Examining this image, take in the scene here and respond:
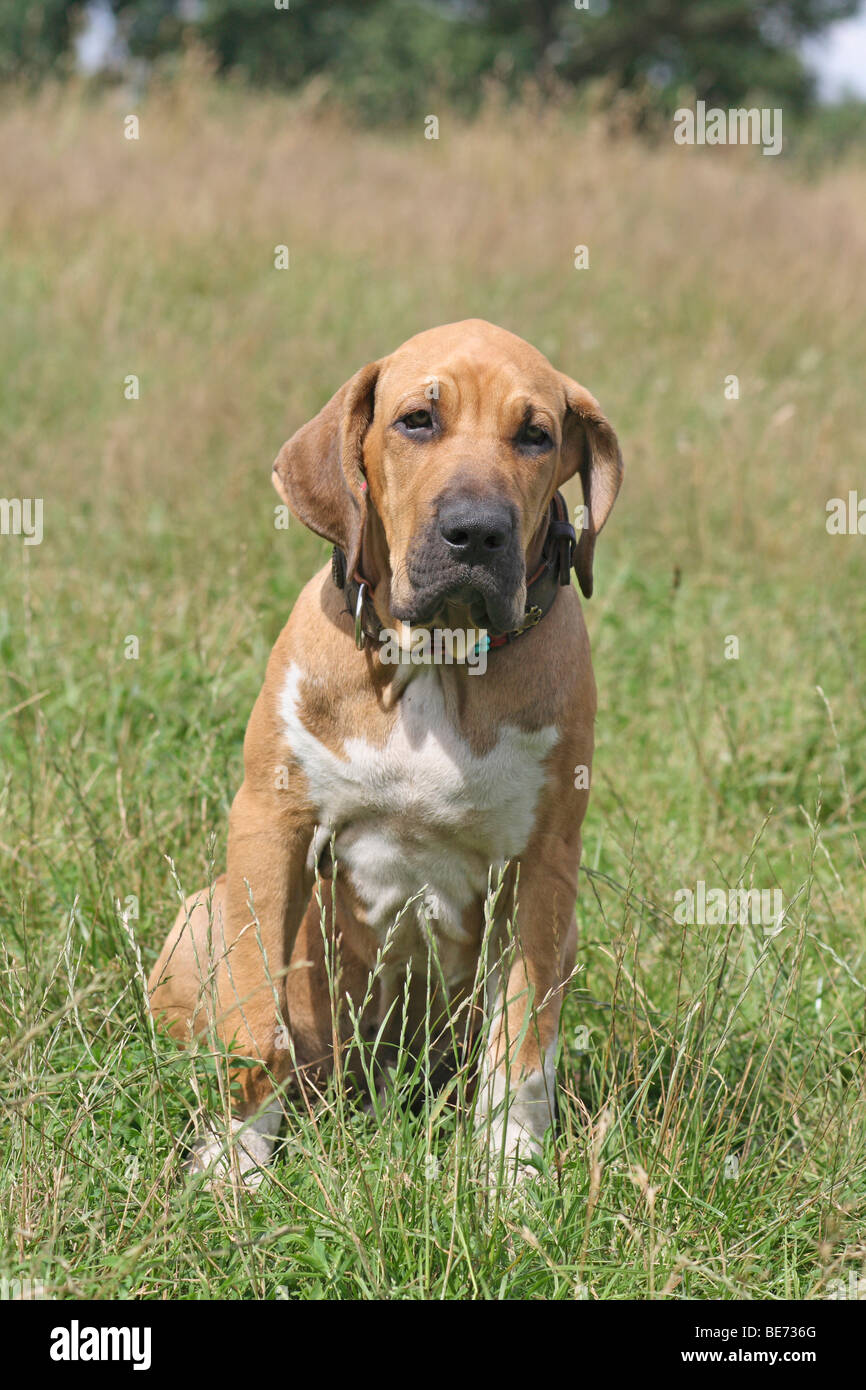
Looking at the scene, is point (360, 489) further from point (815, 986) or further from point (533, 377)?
point (815, 986)

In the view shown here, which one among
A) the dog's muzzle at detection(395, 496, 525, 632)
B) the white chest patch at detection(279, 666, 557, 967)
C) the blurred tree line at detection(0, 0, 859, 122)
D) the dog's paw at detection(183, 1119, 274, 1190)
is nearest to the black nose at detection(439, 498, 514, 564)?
the dog's muzzle at detection(395, 496, 525, 632)

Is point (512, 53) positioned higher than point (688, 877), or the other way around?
point (512, 53)

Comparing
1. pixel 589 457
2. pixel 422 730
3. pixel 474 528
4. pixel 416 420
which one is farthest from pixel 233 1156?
pixel 589 457

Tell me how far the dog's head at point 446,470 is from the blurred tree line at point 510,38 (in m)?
24.8

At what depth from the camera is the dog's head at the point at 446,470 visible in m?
2.53

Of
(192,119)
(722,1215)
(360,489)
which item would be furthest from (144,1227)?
(192,119)

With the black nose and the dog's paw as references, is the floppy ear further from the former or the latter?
the dog's paw

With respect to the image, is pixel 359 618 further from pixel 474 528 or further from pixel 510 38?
pixel 510 38

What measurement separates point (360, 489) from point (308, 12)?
27.5 meters

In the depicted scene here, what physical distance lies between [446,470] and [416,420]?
17 cm

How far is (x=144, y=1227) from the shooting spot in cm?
230

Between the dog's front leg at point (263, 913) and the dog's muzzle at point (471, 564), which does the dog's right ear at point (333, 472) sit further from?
the dog's front leg at point (263, 913)

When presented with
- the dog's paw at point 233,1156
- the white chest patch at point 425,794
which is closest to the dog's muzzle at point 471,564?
the white chest patch at point 425,794

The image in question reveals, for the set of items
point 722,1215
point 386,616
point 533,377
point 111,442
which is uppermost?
point 111,442
